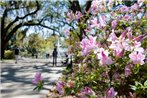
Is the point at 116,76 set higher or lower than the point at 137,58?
lower

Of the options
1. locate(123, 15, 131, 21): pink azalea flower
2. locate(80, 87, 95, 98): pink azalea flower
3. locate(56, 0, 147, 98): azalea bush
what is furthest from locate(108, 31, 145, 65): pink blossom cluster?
locate(123, 15, 131, 21): pink azalea flower

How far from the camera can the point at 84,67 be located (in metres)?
4.27

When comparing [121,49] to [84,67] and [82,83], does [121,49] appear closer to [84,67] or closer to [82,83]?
[82,83]

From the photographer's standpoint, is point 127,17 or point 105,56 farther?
point 127,17

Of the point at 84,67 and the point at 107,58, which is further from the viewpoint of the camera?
the point at 84,67

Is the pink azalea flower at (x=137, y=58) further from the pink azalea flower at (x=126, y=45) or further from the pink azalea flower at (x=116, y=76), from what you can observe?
the pink azalea flower at (x=116, y=76)

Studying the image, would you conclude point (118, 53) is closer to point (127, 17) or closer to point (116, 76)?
point (116, 76)

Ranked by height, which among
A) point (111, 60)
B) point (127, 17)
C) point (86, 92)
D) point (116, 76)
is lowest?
point (86, 92)

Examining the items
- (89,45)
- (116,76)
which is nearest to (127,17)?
(116,76)

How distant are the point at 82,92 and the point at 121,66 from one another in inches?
17.8

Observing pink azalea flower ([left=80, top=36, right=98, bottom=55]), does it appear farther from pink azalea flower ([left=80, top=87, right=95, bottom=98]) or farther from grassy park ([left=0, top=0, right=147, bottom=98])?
pink azalea flower ([left=80, top=87, right=95, bottom=98])

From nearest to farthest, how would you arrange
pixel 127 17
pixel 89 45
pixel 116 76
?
pixel 89 45 → pixel 116 76 → pixel 127 17

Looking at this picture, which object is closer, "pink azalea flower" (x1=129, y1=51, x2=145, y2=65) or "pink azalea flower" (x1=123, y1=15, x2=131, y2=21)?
"pink azalea flower" (x1=129, y1=51, x2=145, y2=65)

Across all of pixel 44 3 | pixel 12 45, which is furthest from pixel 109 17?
pixel 12 45
